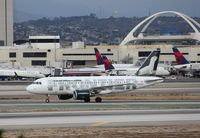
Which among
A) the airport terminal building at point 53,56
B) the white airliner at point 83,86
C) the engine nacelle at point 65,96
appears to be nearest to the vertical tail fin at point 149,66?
the white airliner at point 83,86

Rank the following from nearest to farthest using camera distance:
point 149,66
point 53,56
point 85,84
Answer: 1. point 85,84
2. point 149,66
3. point 53,56

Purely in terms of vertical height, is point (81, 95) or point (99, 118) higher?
point (81, 95)

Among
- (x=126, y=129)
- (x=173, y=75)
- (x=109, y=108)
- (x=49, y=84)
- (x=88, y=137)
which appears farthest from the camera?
(x=173, y=75)

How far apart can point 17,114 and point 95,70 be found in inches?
3690

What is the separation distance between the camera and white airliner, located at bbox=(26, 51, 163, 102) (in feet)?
218

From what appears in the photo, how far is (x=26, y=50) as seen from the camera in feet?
638

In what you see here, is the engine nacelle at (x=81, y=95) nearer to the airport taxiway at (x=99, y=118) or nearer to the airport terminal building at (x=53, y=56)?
the airport taxiway at (x=99, y=118)

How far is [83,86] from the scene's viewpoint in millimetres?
67375

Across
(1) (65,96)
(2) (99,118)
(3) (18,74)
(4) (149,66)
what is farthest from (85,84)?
(3) (18,74)

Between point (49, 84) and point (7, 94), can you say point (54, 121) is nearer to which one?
point (49, 84)

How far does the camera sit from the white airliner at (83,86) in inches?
2611

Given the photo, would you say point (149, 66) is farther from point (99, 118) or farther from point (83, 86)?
point (99, 118)

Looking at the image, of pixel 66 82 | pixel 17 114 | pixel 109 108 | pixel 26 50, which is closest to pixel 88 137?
pixel 17 114

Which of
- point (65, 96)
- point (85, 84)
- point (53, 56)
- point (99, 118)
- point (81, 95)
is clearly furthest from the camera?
point (53, 56)
